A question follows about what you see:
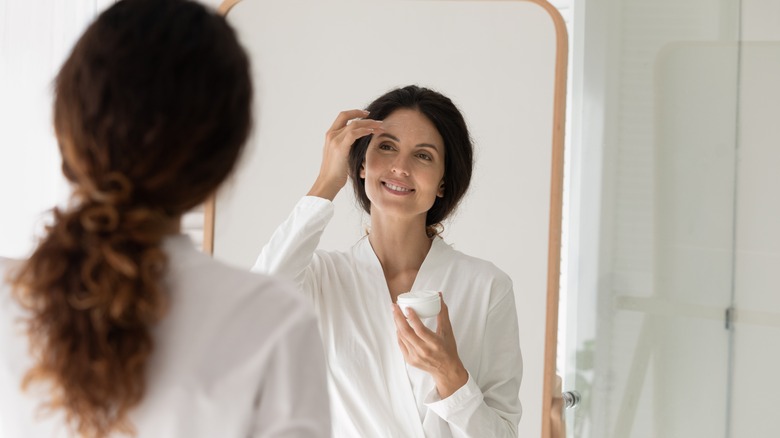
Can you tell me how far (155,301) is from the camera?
83 centimetres

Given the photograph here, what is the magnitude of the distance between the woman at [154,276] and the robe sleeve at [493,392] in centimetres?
64

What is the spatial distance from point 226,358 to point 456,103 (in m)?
1.04

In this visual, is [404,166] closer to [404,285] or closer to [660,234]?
[404,285]

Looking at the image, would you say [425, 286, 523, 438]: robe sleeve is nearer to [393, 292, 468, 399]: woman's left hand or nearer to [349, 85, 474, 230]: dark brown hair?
[393, 292, 468, 399]: woman's left hand

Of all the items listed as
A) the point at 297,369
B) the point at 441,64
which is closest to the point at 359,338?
the point at 441,64

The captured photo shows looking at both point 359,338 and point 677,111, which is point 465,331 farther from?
point 677,111

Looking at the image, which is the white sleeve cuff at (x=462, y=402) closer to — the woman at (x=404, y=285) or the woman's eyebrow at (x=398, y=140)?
the woman at (x=404, y=285)

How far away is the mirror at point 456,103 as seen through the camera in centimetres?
174

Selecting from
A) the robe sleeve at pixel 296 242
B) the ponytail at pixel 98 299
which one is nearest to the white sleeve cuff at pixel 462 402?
the robe sleeve at pixel 296 242

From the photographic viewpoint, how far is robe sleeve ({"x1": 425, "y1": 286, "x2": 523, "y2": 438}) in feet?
4.86

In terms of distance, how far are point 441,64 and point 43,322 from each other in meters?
1.12

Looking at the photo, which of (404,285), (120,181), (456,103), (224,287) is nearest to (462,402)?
(404,285)

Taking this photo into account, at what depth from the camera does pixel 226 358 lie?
2.77ft

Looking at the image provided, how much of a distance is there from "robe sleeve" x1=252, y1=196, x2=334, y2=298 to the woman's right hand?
54mm
